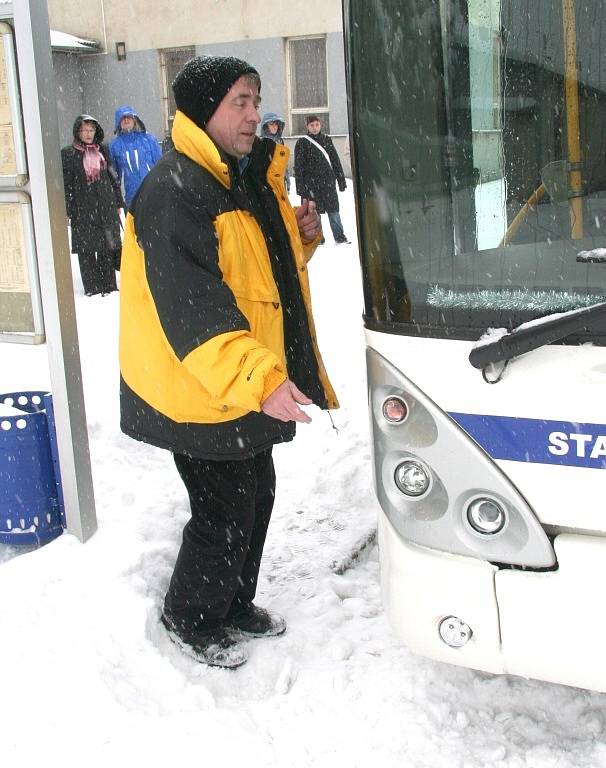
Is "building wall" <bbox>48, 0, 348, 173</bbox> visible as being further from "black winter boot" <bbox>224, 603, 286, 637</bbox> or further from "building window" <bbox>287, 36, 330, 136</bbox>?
"black winter boot" <bbox>224, 603, 286, 637</bbox>

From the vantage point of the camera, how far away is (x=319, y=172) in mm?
11609

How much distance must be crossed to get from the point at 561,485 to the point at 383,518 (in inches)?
20.9

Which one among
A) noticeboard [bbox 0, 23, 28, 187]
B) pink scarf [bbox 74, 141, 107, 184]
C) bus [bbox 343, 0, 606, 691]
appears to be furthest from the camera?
pink scarf [bbox 74, 141, 107, 184]

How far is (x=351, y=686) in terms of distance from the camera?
2.82 m

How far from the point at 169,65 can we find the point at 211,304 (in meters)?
20.2

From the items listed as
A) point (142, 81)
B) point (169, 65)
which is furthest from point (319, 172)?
point (142, 81)

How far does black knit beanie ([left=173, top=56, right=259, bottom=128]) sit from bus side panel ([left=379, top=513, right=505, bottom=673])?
1306mm

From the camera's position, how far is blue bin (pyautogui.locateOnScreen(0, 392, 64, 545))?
3498mm

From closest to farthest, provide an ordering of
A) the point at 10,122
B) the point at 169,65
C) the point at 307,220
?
the point at 307,220
the point at 10,122
the point at 169,65

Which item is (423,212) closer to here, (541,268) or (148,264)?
(541,268)

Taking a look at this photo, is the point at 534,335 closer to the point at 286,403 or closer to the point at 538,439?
the point at 538,439

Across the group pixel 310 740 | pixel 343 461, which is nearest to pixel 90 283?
pixel 343 461

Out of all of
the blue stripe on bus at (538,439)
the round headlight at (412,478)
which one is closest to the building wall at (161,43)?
the round headlight at (412,478)

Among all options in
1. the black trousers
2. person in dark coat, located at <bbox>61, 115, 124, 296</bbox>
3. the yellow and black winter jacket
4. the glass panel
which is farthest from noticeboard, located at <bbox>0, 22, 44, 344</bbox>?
the glass panel
